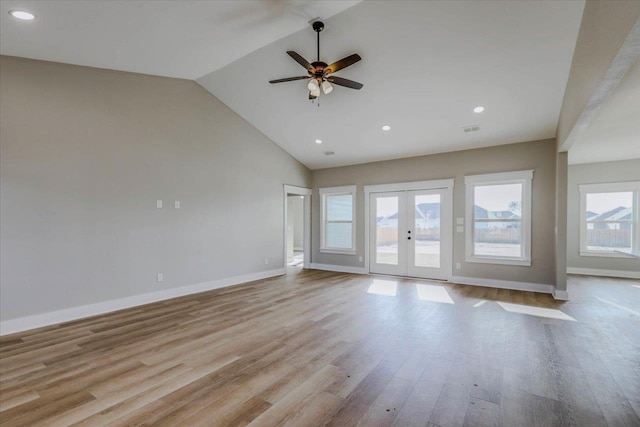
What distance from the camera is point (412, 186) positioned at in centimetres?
666

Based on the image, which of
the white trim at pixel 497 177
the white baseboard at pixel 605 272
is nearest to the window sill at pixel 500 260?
the white trim at pixel 497 177

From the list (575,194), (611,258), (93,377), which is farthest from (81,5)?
(611,258)

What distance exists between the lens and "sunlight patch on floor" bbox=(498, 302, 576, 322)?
4015mm

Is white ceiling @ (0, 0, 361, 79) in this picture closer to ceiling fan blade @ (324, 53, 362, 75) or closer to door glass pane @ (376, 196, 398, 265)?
ceiling fan blade @ (324, 53, 362, 75)

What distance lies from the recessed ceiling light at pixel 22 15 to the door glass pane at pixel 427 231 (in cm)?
639

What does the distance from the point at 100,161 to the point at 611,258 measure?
1041 centimetres

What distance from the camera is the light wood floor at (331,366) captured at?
6.59 feet

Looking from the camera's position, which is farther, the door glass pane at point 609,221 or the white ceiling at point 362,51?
the door glass pane at point 609,221

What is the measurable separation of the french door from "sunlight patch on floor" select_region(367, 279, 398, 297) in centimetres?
73

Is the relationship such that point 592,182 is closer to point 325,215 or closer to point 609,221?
point 609,221

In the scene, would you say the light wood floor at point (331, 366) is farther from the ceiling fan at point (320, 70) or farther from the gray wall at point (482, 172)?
the ceiling fan at point (320, 70)

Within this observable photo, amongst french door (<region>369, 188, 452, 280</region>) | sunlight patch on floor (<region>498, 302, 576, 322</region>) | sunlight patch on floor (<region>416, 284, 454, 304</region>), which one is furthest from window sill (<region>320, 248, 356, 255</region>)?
sunlight patch on floor (<region>498, 302, 576, 322</region>)

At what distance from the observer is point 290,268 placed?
8.05 metres

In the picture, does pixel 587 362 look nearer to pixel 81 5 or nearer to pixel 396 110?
pixel 396 110
